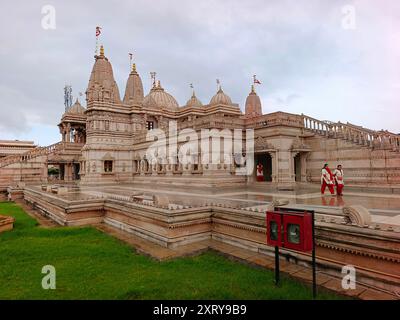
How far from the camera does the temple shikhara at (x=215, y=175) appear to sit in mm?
6406

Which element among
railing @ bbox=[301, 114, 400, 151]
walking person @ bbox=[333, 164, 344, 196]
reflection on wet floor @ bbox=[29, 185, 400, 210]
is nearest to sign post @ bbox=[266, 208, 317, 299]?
reflection on wet floor @ bbox=[29, 185, 400, 210]

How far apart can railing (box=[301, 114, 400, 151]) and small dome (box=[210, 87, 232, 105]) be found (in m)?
18.0

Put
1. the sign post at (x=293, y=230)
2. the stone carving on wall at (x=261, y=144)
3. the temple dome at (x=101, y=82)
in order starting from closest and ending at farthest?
the sign post at (x=293, y=230)
the stone carving on wall at (x=261, y=144)
the temple dome at (x=101, y=82)

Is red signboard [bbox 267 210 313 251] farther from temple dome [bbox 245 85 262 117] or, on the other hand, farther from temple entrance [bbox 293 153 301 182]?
temple dome [bbox 245 85 262 117]

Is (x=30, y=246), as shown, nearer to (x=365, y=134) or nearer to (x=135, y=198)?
(x=135, y=198)

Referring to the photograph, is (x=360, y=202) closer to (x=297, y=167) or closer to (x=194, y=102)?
(x=297, y=167)

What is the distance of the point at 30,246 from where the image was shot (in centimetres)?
862

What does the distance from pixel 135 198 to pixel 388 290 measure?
8.73 meters

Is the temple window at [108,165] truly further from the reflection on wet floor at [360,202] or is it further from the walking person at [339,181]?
the walking person at [339,181]

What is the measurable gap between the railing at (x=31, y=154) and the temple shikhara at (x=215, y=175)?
14 centimetres

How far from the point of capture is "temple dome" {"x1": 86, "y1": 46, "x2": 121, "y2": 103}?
32.8 metres

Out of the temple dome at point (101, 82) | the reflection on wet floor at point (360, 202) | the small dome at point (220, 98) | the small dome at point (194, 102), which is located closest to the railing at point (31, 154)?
the temple dome at point (101, 82)
